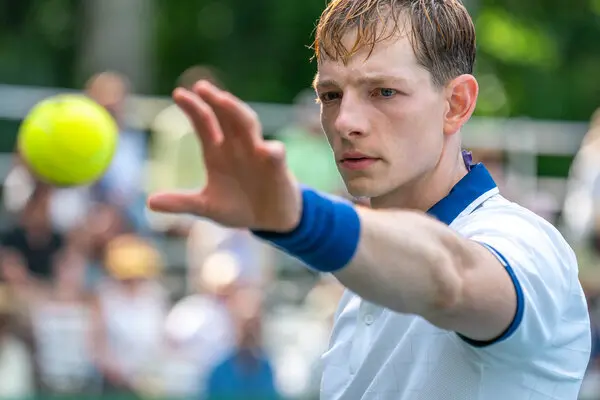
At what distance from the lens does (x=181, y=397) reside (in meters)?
8.95

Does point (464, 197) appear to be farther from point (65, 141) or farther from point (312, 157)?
point (312, 157)

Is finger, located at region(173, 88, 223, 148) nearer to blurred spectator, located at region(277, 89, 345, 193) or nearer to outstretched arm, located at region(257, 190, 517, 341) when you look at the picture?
outstretched arm, located at region(257, 190, 517, 341)

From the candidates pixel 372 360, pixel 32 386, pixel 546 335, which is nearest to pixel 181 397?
pixel 32 386

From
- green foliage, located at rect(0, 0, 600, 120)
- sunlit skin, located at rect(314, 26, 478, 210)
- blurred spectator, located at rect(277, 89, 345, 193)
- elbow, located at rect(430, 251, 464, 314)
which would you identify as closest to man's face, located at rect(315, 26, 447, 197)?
sunlit skin, located at rect(314, 26, 478, 210)

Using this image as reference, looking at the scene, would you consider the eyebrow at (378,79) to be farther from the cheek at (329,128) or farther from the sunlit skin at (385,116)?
the cheek at (329,128)

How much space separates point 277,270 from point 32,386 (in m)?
2.92

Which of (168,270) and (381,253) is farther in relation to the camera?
(168,270)

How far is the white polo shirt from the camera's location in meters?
2.96

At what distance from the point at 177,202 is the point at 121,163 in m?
7.30

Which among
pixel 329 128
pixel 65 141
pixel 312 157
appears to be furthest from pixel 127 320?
pixel 329 128

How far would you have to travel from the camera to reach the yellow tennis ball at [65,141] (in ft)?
24.2

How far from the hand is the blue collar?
0.95m

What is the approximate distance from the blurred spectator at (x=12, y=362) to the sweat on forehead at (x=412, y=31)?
586 cm

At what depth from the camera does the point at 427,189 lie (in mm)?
3543
